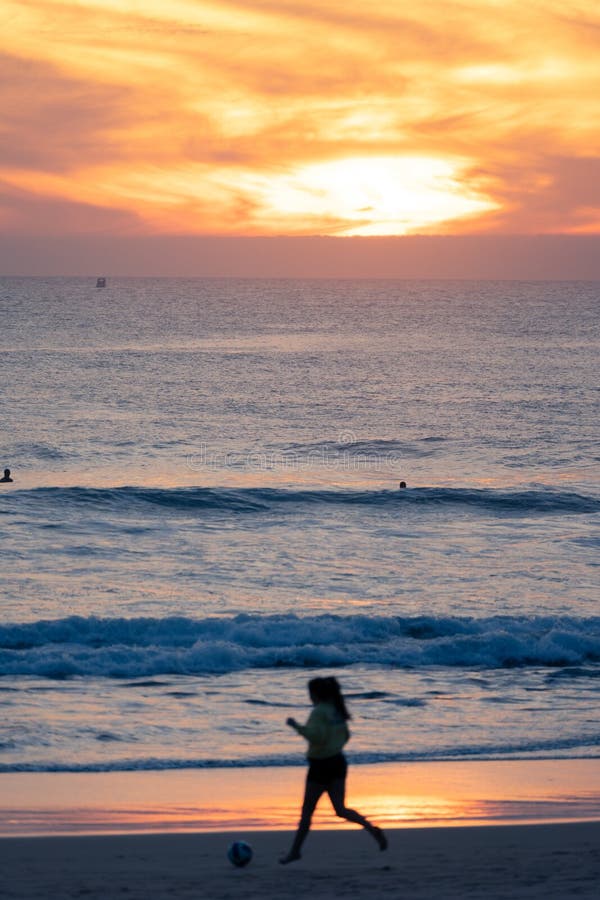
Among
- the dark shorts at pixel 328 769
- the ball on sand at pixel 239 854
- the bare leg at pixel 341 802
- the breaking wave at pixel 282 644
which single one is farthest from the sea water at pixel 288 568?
the dark shorts at pixel 328 769

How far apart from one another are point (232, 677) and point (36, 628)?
4.39m

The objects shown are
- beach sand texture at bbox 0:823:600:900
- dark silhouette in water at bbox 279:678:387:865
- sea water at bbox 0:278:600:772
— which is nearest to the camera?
beach sand texture at bbox 0:823:600:900

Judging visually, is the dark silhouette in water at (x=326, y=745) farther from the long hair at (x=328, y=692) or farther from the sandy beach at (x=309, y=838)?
the sandy beach at (x=309, y=838)

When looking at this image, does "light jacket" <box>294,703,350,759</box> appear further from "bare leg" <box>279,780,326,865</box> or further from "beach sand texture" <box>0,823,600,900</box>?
"beach sand texture" <box>0,823,600,900</box>

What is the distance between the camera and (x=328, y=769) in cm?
944

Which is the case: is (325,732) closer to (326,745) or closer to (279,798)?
(326,745)

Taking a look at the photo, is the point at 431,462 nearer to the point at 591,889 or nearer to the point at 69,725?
the point at 69,725

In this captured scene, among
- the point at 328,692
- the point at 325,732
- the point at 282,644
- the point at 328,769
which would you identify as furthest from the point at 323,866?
the point at 282,644

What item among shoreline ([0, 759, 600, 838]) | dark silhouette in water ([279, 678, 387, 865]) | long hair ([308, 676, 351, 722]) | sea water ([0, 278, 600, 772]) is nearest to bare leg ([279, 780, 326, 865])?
dark silhouette in water ([279, 678, 387, 865])

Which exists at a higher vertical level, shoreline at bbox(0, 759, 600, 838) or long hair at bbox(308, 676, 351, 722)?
long hair at bbox(308, 676, 351, 722)

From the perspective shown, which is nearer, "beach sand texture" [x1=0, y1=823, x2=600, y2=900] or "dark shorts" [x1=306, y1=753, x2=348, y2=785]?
"beach sand texture" [x1=0, y1=823, x2=600, y2=900]

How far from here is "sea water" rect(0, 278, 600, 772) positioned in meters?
15.0

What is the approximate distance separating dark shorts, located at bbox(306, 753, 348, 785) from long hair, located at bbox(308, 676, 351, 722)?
36 centimetres

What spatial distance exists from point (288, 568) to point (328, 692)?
57.1 feet
